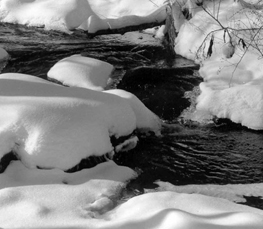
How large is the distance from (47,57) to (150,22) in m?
2.72

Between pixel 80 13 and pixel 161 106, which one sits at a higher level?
pixel 80 13

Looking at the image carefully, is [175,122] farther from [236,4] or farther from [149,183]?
[236,4]

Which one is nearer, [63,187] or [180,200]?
[180,200]

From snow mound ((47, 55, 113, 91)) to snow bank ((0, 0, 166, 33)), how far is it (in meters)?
2.83

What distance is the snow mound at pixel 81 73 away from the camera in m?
8.35

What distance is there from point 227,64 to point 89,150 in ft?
14.9

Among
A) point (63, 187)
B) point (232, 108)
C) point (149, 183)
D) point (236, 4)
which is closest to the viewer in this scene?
point (63, 187)

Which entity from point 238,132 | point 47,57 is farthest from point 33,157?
point 47,57

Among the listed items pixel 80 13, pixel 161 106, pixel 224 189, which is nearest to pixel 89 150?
pixel 224 189

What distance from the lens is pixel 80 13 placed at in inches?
490

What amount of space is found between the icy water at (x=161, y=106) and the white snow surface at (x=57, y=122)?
51cm

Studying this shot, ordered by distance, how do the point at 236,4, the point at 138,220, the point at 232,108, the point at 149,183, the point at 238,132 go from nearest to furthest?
the point at 138,220, the point at 149,183, the point at 238,132, the point at 232,108, the point at 236,4

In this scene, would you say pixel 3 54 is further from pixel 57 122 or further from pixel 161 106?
pixel 57 122

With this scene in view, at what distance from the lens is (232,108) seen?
7.88 meters
